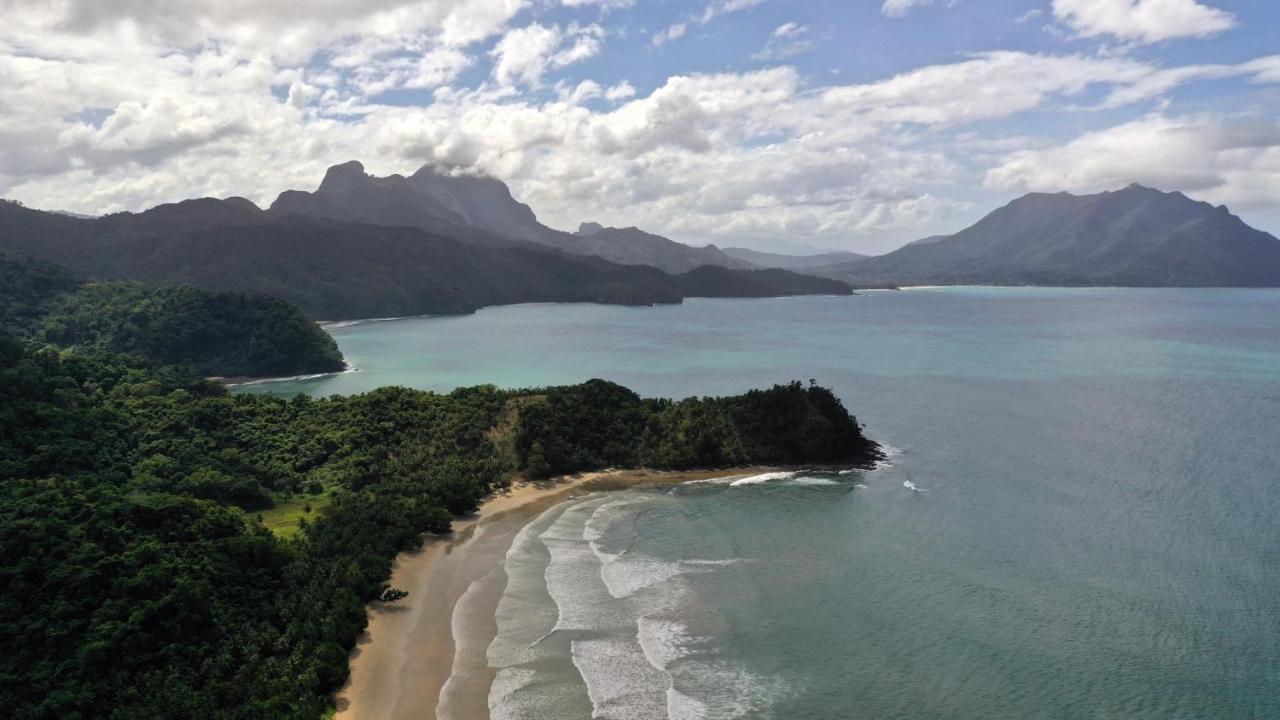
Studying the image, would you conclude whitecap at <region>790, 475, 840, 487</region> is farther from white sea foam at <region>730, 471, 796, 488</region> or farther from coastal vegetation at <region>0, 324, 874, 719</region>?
coastal vegetation at <region>0, 324, 874, 719</region>

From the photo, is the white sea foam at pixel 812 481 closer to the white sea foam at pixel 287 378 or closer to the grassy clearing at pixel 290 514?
the grassy clearing at pixel 290 514

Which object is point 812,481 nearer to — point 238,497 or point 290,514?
point 290,514

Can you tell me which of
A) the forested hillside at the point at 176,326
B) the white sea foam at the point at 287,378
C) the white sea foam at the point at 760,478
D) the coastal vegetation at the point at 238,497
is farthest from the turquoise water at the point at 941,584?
the forested hillside at the point at 176,326

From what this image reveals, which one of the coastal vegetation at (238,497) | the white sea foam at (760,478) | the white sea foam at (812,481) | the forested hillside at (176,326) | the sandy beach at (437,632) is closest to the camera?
the coastal vegetation at (238,497)

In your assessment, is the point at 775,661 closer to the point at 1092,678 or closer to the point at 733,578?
the point at 733,578

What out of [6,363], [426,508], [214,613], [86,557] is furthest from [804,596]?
[6,363]
